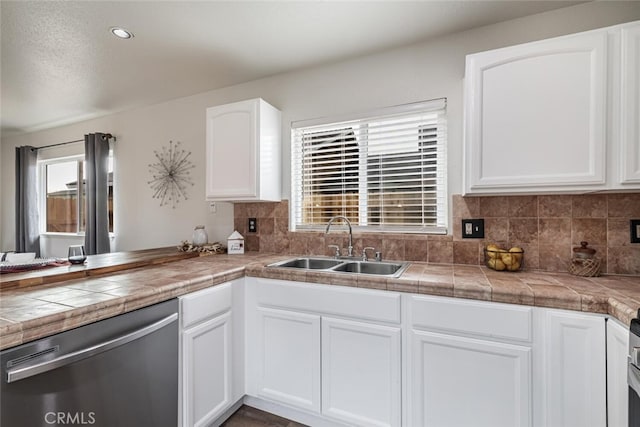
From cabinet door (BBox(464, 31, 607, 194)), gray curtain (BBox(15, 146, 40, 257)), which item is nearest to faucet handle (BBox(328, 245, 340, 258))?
cabinet door (BBox(464, 31, 607, 194))

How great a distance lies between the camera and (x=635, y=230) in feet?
5.27

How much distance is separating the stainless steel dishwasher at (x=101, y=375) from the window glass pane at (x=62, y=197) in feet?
12.7

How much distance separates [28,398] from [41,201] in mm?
4930

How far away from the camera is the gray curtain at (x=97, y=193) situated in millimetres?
3539

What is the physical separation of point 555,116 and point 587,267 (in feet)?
2.67

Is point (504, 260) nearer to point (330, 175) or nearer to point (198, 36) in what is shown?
point (330, 175)

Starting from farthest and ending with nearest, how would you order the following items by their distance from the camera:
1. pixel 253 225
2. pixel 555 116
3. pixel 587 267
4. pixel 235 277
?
pixel 253 225 → pixel 235 277 → pixel 587 267 → pixel 555 116

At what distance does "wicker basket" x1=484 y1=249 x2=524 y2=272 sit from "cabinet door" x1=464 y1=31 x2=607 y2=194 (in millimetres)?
374

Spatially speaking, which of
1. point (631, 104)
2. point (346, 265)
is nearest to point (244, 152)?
point (346, 265)

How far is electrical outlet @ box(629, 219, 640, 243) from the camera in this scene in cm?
160

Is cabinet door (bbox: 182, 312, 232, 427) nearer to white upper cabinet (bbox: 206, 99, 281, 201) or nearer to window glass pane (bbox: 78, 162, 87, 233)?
white upper cabinet (bbox: 206, 99, 281, 201)

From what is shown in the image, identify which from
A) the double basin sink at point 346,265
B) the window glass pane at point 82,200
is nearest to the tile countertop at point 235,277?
the double basin sink at point 346,265

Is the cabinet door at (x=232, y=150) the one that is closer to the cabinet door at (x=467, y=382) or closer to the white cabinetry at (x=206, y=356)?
the white cabinetry at (x=206, y=356)

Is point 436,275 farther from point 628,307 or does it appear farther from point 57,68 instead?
point 57,68
